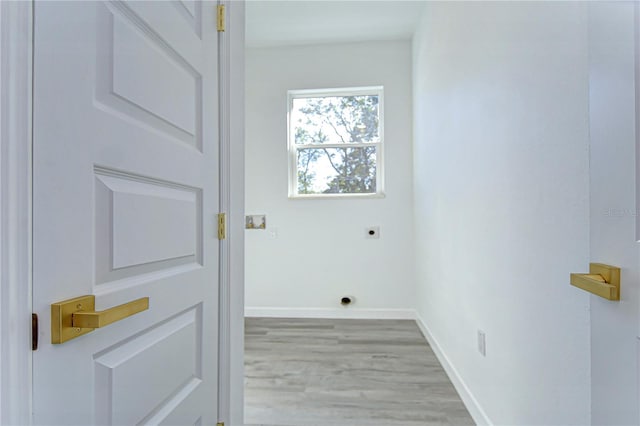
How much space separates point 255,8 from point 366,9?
945 millimetres

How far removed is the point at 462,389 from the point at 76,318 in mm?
1926

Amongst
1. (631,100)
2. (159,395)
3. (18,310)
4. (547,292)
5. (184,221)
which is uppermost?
(631,100)

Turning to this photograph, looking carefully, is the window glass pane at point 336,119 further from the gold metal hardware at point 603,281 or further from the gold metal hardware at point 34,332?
the gold metal hardware at point 34,332

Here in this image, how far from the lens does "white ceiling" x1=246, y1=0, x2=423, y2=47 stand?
2818 millimetres

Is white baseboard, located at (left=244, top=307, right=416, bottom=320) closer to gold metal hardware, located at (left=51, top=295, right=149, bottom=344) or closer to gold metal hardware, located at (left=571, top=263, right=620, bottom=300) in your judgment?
gold metal hardware, located at (left=571, top=263, right=620, bottom=300)

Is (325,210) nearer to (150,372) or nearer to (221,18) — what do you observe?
(221,18)

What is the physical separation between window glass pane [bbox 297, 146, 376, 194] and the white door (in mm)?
2419

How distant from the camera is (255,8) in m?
2.86

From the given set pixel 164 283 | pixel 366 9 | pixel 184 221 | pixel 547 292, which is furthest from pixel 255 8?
pixel 547 292

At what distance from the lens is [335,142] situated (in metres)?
3.49

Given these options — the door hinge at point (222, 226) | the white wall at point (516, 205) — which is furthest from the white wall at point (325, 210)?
the door hinge at point (222, 226)

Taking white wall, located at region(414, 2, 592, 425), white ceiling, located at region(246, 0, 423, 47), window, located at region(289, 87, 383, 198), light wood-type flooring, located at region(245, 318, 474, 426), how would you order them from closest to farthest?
white wall, located at region(414, 2, 592, 425), light wood-type flooring, located at region(245, 318, 474, 426), white ceiling, located at region(246, 0, 423, 47), window, located at region(289, 87, 383, 198)

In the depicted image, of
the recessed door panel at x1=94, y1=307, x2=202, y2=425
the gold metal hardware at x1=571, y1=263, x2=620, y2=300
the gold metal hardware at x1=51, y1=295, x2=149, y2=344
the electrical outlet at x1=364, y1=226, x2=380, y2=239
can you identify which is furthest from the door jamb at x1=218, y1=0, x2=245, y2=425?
the electrical outlet at x1=364, y1=226, x2=380, y2=239

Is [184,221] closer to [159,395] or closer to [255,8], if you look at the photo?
[159,395]
